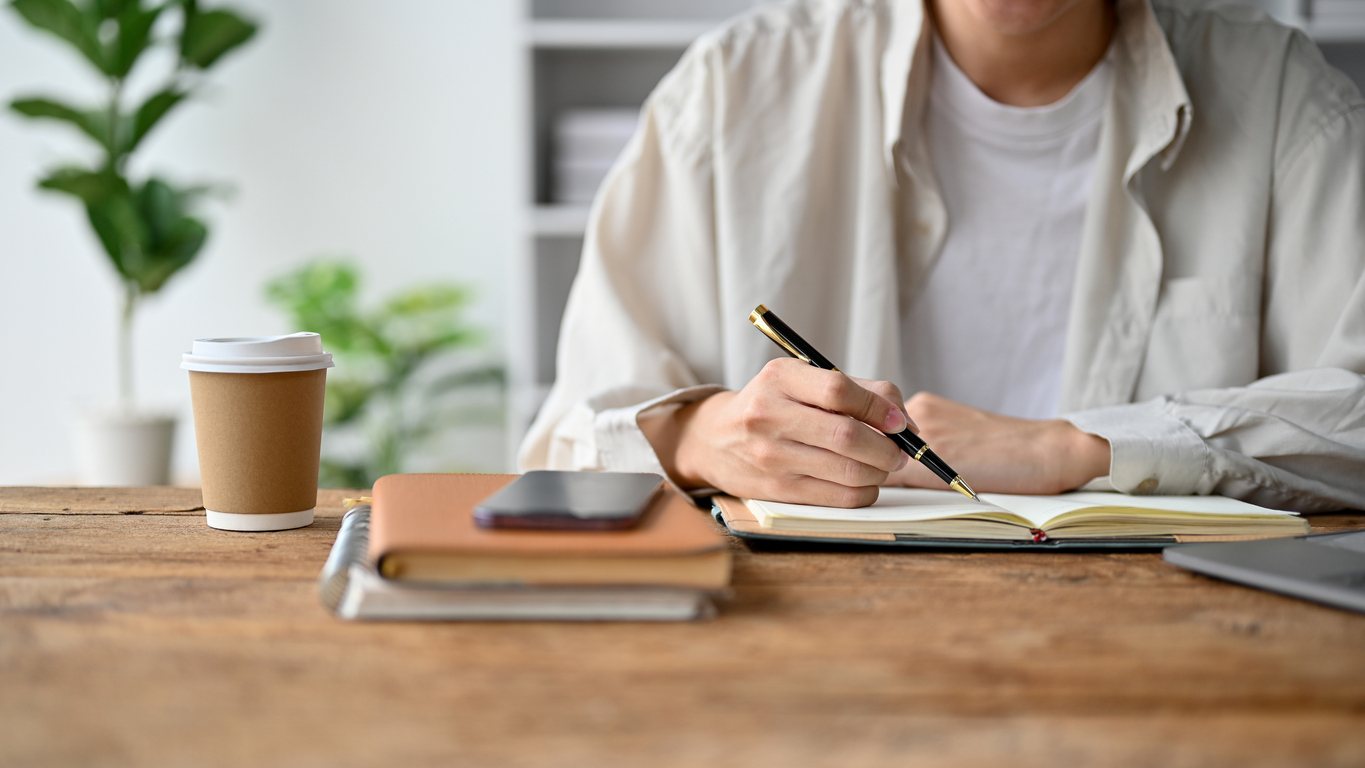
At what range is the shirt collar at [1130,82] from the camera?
4.58ft

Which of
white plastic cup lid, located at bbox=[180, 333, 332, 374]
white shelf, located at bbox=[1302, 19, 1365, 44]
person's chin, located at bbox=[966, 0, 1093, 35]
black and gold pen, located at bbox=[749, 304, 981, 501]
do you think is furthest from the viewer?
white shelf, located at bbox=[1302, 19, 1365, 44]

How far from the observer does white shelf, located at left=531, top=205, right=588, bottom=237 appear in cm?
256

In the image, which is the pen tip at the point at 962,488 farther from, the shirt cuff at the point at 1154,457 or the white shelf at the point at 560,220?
the white shelf at the point at 560,220

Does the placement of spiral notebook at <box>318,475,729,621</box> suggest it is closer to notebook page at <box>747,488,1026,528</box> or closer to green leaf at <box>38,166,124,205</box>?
notebook page at <box>747,488,1026,528</box>

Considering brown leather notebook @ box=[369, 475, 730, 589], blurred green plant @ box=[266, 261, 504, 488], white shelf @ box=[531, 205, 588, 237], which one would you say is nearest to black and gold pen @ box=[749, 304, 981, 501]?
brown leather notebook @ box=[369, 475, 730, 589]

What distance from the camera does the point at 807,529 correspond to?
828 millimetres

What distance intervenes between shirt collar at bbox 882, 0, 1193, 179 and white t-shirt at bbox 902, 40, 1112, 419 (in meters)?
0.04

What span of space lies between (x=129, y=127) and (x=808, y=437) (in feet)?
7.77

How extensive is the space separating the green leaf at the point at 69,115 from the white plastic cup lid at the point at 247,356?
213 cm

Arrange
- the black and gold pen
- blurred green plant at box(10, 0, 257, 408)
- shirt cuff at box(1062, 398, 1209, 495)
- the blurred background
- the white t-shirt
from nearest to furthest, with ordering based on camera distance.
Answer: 1. the black and gold pen
2. shirt cuff at box(1062, 398, 1209, 495)
3. the white t-shirt
4. blurred green plant at box(10, 0, 257, 408)
5. the blurred background

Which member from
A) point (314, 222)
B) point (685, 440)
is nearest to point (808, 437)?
point (685, 440)

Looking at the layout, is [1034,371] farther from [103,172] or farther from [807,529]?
[103,172]

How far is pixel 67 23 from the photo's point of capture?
257cm

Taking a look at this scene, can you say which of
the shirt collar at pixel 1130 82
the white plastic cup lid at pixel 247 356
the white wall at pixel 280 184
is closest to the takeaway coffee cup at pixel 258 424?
the white plastic cup lid at pixel 247 356
